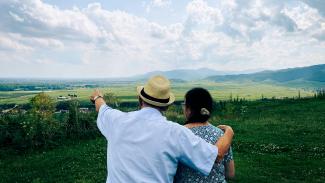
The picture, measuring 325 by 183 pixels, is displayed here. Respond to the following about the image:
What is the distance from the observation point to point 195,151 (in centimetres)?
399

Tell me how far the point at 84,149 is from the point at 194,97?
1547 cm

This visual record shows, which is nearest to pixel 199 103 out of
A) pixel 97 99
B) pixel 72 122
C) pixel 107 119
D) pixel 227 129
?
pixel 227 129

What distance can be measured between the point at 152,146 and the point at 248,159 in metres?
13.8

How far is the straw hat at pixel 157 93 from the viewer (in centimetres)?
422

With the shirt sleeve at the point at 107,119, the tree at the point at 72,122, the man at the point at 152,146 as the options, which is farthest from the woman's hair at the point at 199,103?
the tree at the point at 72,122

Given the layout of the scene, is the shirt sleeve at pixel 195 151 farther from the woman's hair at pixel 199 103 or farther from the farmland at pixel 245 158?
the farmland at pixel 245 158

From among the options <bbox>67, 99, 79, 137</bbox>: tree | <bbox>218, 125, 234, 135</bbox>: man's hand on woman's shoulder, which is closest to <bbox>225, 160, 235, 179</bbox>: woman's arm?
<bbox>218, 125, 234, 135</bbox>: man's hand on woman's shoulder

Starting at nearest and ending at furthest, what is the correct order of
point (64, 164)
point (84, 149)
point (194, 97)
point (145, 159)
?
point (145, 159) → point (194, 97) → point (64, 164) → point (84, 149)

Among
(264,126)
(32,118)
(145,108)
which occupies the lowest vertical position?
(264,126)

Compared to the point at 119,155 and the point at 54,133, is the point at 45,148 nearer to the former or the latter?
the point at 54,133

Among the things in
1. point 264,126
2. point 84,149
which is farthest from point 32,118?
point 264,126

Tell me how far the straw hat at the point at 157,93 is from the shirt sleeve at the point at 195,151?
0.40 meters

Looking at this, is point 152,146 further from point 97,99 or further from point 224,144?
point 97,99

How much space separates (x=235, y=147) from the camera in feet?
64.3
